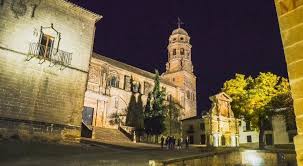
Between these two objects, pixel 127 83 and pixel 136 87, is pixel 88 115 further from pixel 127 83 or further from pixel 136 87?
pixel 136 87

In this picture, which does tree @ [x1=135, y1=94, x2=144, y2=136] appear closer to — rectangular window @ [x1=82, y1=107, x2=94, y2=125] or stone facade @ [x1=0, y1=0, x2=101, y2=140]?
rectangular window @ [x1=82, y1=107, x2=94, y2=125]

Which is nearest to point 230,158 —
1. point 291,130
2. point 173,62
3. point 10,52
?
point 10,52

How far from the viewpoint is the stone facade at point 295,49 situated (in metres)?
2.39

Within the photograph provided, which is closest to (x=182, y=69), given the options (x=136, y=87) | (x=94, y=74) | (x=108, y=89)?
(x=136, y=87)

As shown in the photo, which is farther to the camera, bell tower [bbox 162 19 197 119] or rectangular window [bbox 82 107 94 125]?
bell tower [bbox 162 19 197 119]

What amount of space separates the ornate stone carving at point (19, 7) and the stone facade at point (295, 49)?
71.6ft

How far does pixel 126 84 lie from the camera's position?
44.8 meters

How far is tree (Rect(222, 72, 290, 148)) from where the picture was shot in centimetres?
3362

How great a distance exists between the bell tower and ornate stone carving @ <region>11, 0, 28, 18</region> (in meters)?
37.2

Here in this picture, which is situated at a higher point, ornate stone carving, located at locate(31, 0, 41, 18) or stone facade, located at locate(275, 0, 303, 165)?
ornate stone carving, located at locate(31, 0, 41, 18)

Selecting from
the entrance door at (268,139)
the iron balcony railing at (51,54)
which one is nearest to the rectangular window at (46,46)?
the iron balcony railing at (51,54)

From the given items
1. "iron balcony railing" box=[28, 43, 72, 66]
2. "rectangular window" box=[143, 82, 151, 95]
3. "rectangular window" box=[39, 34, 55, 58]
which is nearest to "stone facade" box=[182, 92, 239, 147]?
"rectangular window" box=[143, 82, 151, 95]

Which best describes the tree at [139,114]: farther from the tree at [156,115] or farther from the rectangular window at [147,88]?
the rectangular window at [147,88]

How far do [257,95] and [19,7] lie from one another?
92.7 ft
